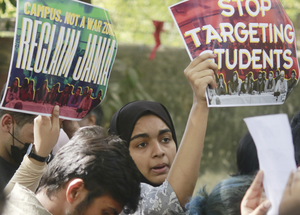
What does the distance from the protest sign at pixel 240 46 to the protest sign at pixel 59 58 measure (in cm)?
34

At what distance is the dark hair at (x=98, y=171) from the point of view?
4.24ft

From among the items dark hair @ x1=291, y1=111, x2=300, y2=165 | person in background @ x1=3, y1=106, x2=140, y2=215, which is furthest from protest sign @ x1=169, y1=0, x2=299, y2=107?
person in background @ x1=3, y1=106, x2=140, y2=215

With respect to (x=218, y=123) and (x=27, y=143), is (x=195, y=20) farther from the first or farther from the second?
(x=218, y=123)

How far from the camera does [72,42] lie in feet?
4.66

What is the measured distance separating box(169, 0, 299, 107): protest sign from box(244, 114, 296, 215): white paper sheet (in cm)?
40

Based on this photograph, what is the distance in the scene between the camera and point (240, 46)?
4.45 ft

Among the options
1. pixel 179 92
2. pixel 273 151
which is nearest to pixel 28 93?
pixel 273 151

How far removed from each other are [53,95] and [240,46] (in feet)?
2.33

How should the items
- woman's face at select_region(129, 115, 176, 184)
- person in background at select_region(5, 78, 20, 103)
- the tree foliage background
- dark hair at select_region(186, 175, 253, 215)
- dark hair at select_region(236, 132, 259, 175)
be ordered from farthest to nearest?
the tree foliage background < woman's face at select_region(129, 115, 176, 184) < dark hair at select_region(236, 132, 259, 175) < person in background at select_region(5, 78, 20, 103) < dark hair at select_region(186, 175, 253, 215)

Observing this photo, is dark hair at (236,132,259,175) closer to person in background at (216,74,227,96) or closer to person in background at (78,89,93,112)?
person in background at (216,74,227,96)

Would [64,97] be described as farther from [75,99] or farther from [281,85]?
[281,85]

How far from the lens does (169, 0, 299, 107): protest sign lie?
1.34 m

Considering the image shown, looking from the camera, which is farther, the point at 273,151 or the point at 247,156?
the point at 247,156

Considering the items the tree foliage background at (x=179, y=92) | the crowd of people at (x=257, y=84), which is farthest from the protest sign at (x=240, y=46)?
the tree foliage background at (x=179, y=92)
